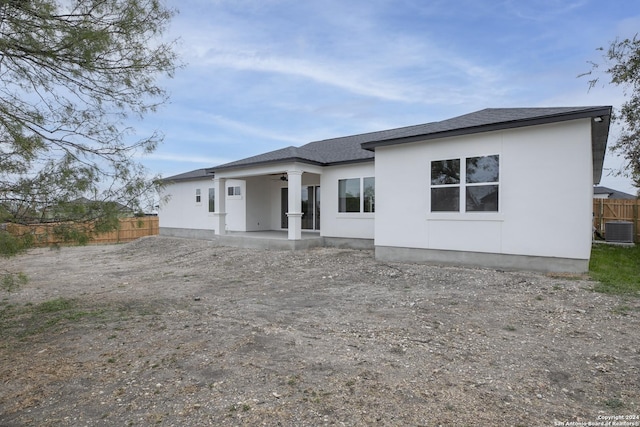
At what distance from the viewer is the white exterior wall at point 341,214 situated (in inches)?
496

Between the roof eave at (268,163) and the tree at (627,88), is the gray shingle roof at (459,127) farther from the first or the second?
the tree at (627,88)

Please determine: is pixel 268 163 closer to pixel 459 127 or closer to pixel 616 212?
pixel 459 127

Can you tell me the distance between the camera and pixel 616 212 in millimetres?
17781

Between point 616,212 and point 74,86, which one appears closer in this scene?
point 74,86

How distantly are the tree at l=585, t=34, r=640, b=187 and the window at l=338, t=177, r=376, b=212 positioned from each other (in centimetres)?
690

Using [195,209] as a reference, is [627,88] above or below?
above

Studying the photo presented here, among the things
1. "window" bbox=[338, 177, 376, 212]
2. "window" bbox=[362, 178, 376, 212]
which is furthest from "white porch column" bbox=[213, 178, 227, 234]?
"window" bbox=[362, 178, 376, 212]

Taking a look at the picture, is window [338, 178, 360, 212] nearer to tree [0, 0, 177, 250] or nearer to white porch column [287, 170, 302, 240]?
white porch column [287, 170, 302, 240]

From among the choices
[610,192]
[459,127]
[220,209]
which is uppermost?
[459,127]

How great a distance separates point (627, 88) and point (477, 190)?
6.97 meters

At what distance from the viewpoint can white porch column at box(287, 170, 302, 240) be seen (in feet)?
41.9

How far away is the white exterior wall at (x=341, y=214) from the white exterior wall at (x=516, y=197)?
2486 mm

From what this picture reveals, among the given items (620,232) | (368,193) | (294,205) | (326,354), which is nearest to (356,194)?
(368,193)

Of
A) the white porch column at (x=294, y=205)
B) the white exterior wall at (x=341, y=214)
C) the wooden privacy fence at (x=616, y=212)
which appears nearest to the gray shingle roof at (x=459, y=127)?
the white exterior wall at (x=341, y=214)
